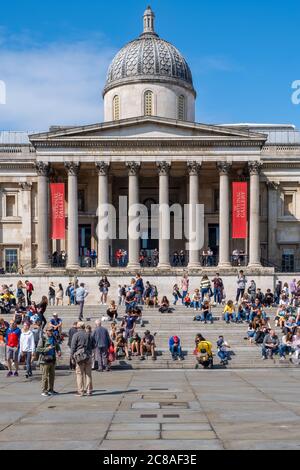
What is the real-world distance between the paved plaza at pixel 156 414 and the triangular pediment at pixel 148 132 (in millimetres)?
29284

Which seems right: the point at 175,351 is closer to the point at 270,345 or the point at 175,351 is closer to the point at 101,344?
the point at 270,345

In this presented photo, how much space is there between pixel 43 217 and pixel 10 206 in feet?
24.0

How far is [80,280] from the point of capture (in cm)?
4659

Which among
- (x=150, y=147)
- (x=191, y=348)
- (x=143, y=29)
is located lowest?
(x=191, y=348)

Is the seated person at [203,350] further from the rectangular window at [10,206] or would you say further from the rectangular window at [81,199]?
the rectangular window at [10,206]

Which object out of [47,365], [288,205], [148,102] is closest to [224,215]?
[288,205]

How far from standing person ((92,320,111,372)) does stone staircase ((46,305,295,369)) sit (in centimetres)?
143

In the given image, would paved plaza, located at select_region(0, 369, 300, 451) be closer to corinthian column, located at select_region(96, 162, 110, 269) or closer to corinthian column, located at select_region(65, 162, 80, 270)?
corinthian column, located at select_region(96, 162, 110, 269)

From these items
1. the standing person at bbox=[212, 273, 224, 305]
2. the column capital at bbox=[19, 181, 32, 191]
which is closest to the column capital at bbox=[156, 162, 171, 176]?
the standing person at bbox=[212, 273, 224, 305]

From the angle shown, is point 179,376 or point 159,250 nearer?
point 179,376

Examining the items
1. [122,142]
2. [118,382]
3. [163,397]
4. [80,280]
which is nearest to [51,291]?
[80,280]

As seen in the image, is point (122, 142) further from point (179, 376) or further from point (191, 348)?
point (179, 376)

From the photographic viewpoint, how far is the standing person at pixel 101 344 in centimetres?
2316
